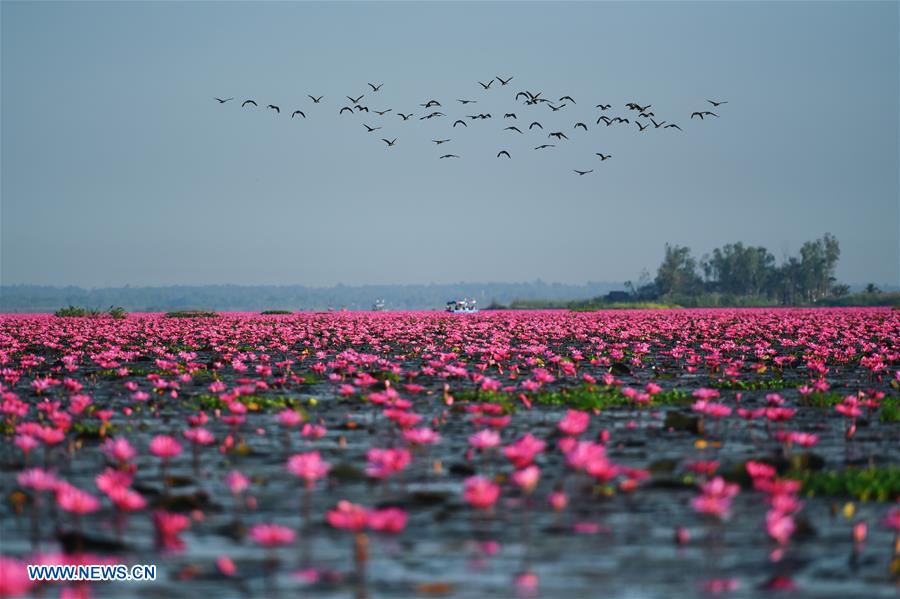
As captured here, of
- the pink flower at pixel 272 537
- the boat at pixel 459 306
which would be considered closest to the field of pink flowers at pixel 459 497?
the pink flower at pixel 272 537

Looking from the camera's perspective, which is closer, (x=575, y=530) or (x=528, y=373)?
(x=575, y=530)

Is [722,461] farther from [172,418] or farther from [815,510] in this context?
[172,418]

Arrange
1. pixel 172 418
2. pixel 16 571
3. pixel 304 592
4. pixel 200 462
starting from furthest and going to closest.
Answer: pixel 172 418, pixel 200 462, pixel 304 592, pixel 16 571

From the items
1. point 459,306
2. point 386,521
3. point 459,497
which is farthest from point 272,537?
point 459,306

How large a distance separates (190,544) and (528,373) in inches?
570

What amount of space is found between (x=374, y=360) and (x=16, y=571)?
14892 mm

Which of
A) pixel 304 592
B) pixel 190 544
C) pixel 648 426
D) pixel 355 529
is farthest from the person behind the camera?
pixel 648 426

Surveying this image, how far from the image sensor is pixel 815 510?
28.8 ft

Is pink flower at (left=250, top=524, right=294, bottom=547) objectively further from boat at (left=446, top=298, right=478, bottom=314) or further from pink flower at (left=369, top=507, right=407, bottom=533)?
boat at (left=446, top=298, right=478, bottom=314)

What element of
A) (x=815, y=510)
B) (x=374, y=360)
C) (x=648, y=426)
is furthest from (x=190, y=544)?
(x=374, y=360)

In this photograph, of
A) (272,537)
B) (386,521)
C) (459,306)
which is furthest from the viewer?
(459,306)

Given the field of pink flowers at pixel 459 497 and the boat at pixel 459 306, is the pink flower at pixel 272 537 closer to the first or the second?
the field of pink flowers at pixel 459 497

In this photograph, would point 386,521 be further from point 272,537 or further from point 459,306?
point 459,306

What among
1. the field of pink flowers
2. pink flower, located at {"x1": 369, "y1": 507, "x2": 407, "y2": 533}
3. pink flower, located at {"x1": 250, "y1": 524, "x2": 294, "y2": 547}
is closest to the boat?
the field of pink flowers
